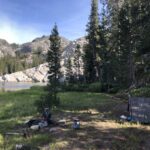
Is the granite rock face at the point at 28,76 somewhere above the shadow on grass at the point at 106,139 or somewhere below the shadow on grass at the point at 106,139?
above

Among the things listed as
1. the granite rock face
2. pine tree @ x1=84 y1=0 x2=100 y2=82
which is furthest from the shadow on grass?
the granite rock face

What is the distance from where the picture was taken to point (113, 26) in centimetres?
6881

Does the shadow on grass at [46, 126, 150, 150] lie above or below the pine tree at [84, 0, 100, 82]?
below

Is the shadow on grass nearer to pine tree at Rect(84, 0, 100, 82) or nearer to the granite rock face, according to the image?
pine tree at Rect(84, 0, 100, 82)

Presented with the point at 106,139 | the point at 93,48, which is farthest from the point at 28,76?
the point at 106,139

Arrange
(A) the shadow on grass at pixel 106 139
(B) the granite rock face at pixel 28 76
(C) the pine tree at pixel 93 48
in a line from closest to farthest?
(A) the shadow on grass at pixel 106 139
(C) the pine tree at pixel 93 48
(B) the granite rock face at pixel 28 76

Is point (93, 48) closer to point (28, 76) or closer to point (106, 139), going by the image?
point (106, 139)

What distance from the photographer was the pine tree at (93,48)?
66188mm

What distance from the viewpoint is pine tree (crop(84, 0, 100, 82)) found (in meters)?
66.2

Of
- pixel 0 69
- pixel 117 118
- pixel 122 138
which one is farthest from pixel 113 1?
pixel 0 69

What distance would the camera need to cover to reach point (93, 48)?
218ft

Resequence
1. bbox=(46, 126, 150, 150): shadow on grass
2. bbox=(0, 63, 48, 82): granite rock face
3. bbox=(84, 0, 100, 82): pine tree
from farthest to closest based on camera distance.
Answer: bbox=(0, 63, 48, 82): granite rock face
bbox=(84, 0, 100, 82): pine tree
bbox=(46, 126, 150, 150): shadow on grass

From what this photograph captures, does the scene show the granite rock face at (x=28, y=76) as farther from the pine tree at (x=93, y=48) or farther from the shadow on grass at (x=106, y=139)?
the shadow on grass at (x=106, y=139)

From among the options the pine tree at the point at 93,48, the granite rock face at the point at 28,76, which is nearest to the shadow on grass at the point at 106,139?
the pine tree at the point at 93,48
